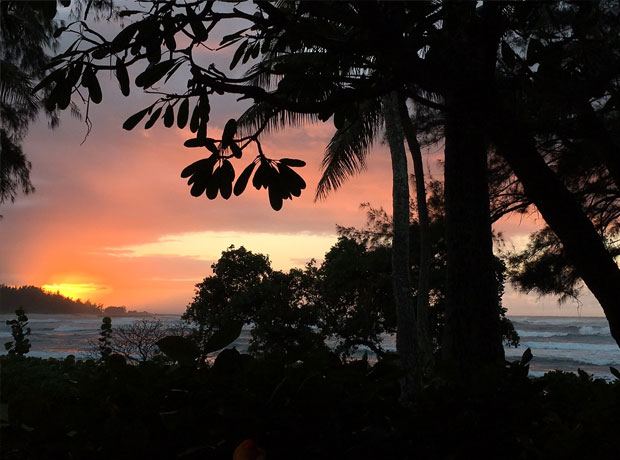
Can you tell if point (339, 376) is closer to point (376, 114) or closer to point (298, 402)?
point (298, 402)

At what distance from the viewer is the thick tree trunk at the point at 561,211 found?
3611 millimetres

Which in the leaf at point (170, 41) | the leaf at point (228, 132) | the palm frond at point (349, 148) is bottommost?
the leaf at point (228, 132)

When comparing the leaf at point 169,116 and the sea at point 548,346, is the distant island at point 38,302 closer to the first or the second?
the sea at point 548,346

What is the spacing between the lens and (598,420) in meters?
1.65

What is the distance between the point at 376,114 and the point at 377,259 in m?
7.42

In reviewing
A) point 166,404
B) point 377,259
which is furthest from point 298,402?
point 377,259

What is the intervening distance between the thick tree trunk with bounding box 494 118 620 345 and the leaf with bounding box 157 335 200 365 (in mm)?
2736

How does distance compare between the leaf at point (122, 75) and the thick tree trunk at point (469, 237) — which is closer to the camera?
the leaf at point (122, 75)

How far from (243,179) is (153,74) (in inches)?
23.2

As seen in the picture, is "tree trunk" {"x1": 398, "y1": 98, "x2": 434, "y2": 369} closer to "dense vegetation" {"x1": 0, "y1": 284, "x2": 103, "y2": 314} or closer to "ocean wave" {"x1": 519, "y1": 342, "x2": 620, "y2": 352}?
"ocean wave" {"x1": 519, "y1": 342, "x2": 620, "y2": 352}

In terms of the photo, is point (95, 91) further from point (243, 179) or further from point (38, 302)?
point (38, 302)

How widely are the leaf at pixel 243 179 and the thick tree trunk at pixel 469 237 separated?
5.18 ft

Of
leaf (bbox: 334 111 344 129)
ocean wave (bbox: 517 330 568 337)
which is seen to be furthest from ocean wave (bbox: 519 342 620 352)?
leaf (bbox: 334 111 344 129)

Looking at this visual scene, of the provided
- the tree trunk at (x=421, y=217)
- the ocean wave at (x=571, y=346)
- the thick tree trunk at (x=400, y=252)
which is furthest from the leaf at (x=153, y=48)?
the ocean wave at (x=571, y=346)
